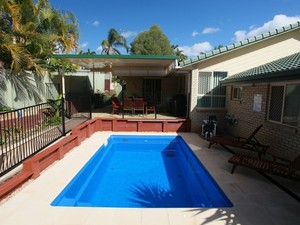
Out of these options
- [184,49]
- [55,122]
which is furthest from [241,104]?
[184,49]

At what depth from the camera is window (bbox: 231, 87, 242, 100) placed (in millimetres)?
8794

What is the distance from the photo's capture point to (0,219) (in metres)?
3.22

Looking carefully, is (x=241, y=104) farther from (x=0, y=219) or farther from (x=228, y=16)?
(x=0, y=219)

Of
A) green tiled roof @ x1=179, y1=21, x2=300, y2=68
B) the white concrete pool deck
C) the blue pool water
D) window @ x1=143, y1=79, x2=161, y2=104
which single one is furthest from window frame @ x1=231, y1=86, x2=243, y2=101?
window @ x1=143, y1=79, x2=161, y2=104

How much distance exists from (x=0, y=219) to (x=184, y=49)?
55.2m

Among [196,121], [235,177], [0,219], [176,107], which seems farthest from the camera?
[176,107]

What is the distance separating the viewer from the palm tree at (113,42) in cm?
3253

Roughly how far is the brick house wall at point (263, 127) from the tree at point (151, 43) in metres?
26.7

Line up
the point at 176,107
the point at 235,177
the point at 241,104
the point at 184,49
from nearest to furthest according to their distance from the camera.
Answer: the point at 235,177
the point at 241,104
the point at 176,107
the point at 184,49

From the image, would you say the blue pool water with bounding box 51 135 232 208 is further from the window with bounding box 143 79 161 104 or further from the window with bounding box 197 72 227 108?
the window with bounding box 143 79 161 104

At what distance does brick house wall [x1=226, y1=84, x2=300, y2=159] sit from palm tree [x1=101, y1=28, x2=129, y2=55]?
27.4 metres

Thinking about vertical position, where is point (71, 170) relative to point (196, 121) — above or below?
below

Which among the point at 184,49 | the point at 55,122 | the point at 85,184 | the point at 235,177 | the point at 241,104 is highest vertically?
the point at 184,49

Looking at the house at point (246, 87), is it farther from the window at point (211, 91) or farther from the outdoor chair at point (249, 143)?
the outdoor chair at point (249, 143)
